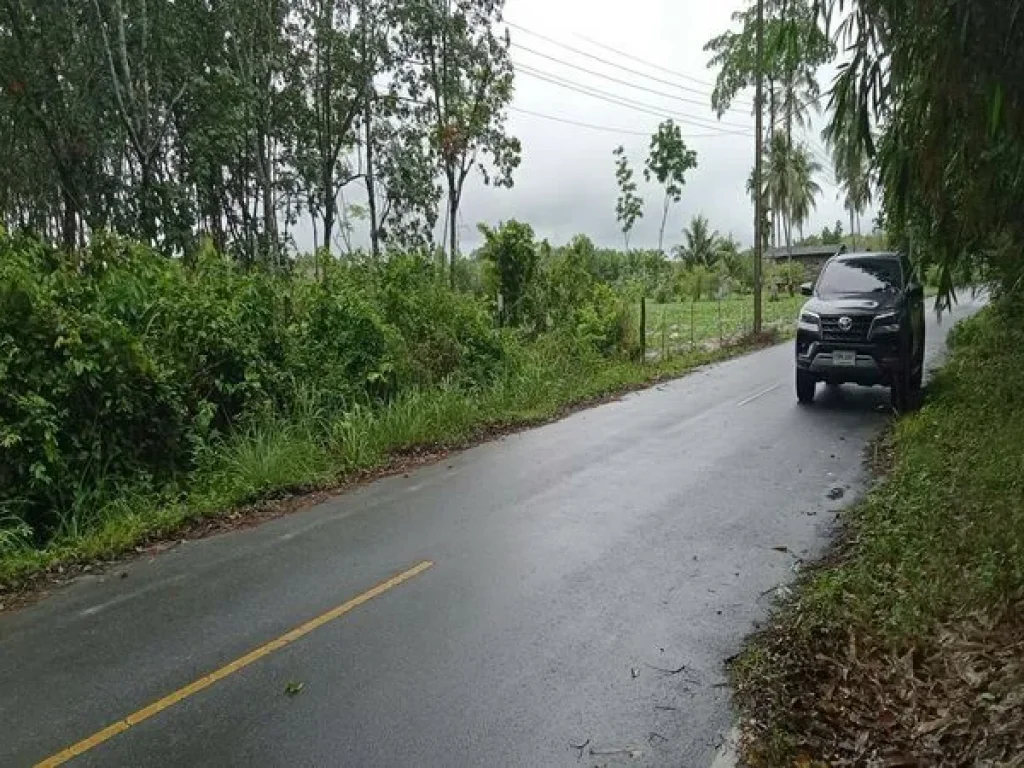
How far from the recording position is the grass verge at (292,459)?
625cm

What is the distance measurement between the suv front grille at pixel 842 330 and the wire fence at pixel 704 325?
6350 mm

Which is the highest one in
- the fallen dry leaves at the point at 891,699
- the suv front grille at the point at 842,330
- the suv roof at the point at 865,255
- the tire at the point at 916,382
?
the suv roof at the point at 865,255

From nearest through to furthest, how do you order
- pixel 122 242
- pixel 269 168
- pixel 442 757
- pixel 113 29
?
pixel 442 757 → pixel 122 242 → pixel 113 29 → pixel 269 168

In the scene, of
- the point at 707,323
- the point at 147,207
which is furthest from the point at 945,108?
the point at 707,323

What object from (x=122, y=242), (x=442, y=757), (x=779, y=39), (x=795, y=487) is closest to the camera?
(x=442, y=757)

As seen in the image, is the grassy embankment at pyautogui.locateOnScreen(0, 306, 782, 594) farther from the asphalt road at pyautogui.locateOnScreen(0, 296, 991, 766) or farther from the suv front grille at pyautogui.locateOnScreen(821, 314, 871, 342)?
the suv front grille at pyautogui.locateOnScreen(821, 314, 871, 342)

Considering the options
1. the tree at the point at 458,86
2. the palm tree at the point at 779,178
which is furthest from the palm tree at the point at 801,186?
the tree at the point at 458,86

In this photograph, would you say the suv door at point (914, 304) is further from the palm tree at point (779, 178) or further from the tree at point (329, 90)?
the palm tree at point (779, 178)

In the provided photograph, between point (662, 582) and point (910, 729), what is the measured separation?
80.1 inches

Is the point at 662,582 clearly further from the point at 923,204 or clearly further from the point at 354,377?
the point at 354,377

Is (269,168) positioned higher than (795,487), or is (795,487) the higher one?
(269,168)

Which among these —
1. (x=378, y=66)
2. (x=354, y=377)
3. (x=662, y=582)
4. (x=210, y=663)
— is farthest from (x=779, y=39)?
(x=378, y=66)

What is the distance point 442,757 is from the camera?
11.0 ft

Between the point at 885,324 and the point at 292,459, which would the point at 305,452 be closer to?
the point at 292,459
